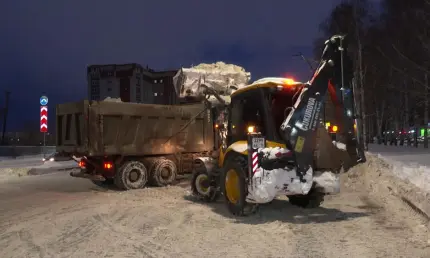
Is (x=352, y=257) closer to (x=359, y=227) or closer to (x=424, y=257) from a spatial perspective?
(x=424, y=257)

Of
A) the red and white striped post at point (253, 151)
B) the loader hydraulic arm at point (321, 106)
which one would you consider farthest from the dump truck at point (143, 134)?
the loader hydraulic arm at point (321, 106)

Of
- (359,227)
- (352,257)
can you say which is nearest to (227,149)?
(359,227)

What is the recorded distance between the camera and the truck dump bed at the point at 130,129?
45.1ft

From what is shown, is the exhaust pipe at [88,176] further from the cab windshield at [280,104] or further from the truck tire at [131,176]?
the cab windshield at [280,104]

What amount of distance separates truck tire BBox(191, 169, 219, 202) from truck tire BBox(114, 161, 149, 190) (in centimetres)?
346

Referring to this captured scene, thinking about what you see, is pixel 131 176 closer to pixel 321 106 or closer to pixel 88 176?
pixel 88 176

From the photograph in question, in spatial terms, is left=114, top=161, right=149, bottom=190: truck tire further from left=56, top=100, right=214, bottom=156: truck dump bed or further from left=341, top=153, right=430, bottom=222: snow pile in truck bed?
left=341, top=153, right=430, bottom=222: snow pile in truck bed

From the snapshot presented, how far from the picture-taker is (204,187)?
11062mm

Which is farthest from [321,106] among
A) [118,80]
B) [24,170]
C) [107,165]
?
[118,80]

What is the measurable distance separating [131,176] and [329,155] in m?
7.27

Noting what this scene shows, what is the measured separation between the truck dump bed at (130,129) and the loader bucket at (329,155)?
5204 millimetres

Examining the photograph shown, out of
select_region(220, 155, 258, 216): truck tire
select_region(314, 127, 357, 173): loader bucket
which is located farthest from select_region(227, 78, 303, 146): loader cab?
select_region(314, 127, 357, 173): loader bucket

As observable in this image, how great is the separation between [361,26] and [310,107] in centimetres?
2896

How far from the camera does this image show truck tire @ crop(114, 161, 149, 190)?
46.0 feet
